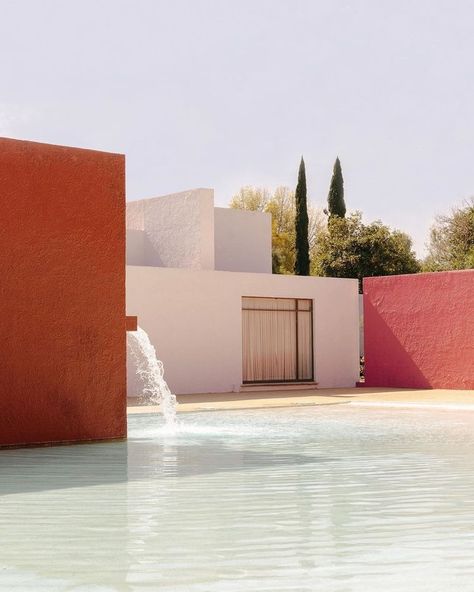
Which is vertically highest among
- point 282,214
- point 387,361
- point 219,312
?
point 282,214

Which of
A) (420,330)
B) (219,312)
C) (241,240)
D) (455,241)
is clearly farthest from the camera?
(455,241)

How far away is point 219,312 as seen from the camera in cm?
2023

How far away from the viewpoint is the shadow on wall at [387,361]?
2141cm

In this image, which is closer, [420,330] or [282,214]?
[420,330]

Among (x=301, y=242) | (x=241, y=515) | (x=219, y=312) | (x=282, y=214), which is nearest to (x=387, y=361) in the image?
(x=219, y=312)

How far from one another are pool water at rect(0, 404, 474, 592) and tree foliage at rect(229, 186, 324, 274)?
36.6 meters

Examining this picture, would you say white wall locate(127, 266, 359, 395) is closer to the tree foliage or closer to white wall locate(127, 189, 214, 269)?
white wall locate(127, 189, 214, 269)

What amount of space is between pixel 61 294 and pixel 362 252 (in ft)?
78.5

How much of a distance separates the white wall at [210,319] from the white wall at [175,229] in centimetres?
224

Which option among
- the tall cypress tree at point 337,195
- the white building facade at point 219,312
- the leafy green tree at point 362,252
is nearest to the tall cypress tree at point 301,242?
the tall cypress tree at point 337,195

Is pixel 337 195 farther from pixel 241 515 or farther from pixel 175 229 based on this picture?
pixel 241 515

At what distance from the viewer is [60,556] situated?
4.39m

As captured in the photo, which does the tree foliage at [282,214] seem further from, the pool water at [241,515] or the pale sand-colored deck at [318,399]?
the pool water at [241,515]

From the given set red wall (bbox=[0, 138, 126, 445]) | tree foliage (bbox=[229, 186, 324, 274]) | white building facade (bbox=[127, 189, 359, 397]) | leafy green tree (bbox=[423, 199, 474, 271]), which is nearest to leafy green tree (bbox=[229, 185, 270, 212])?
tree foliage (bbox=[229, 186, 324, 274])
